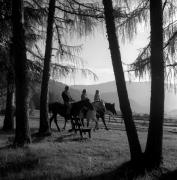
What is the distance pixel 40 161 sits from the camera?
8.65 metres

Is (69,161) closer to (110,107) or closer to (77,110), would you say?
(77,110)

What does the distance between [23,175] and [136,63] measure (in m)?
4.69

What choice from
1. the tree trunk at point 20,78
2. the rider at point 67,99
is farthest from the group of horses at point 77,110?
the tree trunk at point 20,78

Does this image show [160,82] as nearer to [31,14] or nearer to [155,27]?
[155,27]

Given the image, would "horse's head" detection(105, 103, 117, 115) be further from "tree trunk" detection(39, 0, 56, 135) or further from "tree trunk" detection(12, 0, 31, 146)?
"tree trunk" detection(12, 0, 31, 146)

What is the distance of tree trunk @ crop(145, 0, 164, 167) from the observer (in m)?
7.87

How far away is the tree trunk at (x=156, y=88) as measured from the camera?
7.87 meters

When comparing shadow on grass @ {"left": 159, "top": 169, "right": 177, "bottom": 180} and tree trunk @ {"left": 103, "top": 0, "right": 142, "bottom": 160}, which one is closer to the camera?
shadow on grass @ {"left": 159, "top": 169, "right": 177, "bottom": 180}

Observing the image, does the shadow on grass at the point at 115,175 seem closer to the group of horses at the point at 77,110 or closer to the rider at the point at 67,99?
the group of horses at the point at 77,110

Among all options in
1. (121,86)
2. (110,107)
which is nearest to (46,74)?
(121,86)

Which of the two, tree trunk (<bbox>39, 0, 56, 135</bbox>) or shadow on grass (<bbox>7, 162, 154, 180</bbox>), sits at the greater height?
tree trunk (<bbox>39, 0, 56, 135</bbox>)

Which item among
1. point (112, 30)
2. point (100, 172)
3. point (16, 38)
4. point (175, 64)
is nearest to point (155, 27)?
point (112, 30)

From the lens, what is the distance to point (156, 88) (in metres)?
7.85

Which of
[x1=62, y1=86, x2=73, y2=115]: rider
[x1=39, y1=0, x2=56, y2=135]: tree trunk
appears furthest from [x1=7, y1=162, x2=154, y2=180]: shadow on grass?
[x1=62, y1=86, x2=73, y2=115]: rider
